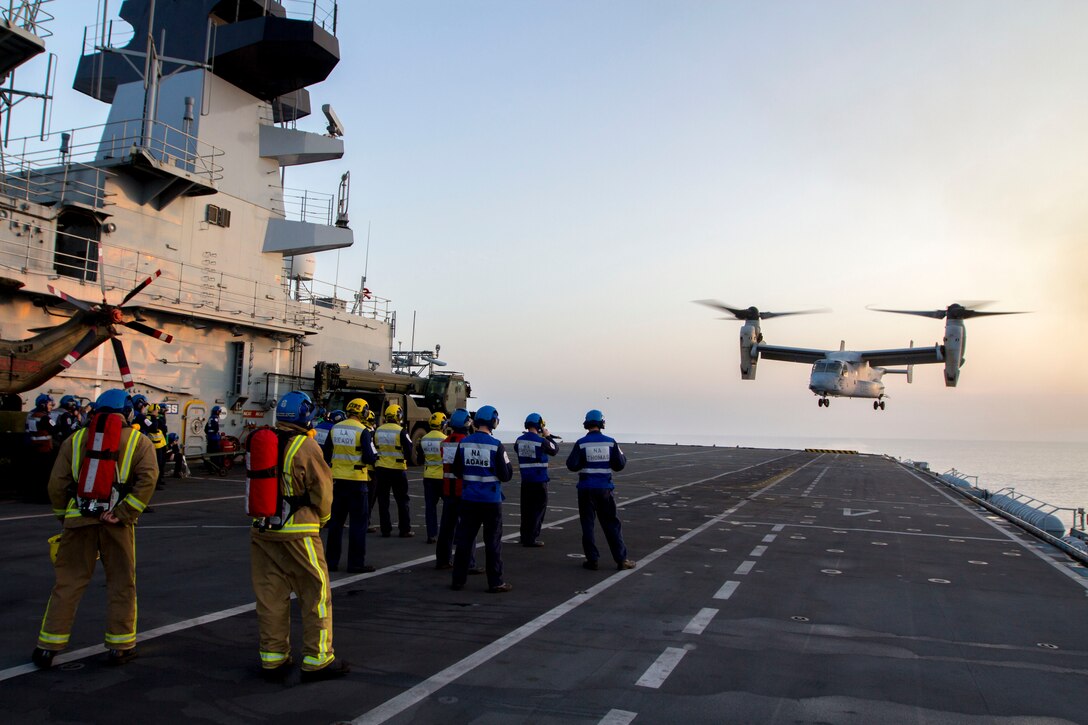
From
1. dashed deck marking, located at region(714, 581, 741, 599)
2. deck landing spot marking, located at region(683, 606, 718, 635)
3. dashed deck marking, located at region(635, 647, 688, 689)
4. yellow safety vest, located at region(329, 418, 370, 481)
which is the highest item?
yellow safety vest, located at region(329, 418, 370, 481)

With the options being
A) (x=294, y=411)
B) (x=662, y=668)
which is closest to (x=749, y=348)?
(x=662, y=668)

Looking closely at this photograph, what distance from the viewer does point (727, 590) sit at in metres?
8.14

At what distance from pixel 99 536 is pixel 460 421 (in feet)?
16.2

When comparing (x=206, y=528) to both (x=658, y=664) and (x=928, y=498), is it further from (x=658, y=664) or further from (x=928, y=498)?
(x=928, y=498)

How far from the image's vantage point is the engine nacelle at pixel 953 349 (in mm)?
36500

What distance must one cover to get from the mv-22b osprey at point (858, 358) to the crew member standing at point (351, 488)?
29.6 m

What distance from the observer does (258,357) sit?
24703 millimetres

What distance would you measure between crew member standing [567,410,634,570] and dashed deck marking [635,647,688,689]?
11.4 ft

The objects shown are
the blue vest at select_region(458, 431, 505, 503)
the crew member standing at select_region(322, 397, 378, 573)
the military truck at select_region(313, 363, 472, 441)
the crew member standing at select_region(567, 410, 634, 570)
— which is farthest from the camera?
the military truck at select_region(313, 363, 472, 441)

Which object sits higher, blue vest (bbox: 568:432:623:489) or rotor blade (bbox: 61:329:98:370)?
rotor blade (bbox: 61:329:98:370)

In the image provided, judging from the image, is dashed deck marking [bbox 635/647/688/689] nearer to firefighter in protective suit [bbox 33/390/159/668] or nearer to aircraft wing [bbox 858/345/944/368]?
firefighter in protective suit [bbox 33/390/159/668]

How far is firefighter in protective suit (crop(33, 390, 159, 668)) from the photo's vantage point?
5055 millimetres

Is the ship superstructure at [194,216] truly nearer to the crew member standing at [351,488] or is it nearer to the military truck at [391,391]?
the military truck at [391,391]

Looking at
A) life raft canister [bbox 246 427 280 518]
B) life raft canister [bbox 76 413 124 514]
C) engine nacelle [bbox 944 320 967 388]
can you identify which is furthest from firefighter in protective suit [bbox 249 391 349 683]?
engine nacelle [bbox 944 320 967 388]
